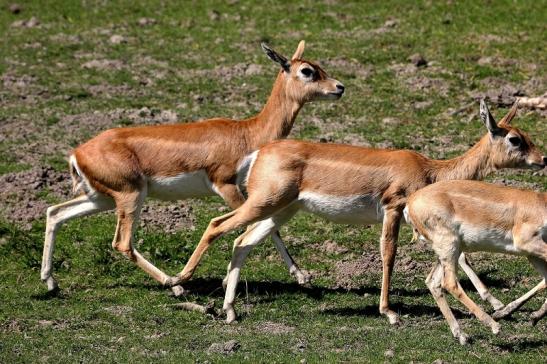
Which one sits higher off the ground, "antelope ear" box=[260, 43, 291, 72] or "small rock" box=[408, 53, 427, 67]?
"antelope ear" box=[260, 43, 291, 72]

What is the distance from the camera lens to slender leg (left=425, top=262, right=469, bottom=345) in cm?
962

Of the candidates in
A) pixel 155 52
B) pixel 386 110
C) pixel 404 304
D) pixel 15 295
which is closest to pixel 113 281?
pixel 15 295

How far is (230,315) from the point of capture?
1069cm

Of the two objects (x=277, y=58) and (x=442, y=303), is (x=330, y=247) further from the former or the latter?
(x=442, y=303)

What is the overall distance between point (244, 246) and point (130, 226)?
1.30 metres

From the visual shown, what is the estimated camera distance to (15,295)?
37.9 feet

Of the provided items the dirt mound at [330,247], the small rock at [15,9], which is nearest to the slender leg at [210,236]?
the dirt mound at [330,247]

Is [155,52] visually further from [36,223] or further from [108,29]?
[36,223]

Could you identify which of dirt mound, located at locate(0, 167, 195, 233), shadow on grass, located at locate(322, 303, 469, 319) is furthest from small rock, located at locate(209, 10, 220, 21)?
shadow on grass, located at locate(322, 303, 469, 319)

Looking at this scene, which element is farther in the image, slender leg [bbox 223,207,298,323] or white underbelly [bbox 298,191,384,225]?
white underbelly [bbox 298,191,384,225]

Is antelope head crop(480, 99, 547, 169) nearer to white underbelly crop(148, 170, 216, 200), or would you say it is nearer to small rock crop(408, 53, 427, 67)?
white underbelly crop(148, 170, 216, 200)

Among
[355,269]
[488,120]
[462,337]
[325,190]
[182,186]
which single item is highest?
[488,120]

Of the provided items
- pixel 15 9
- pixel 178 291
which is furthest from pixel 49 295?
pixel 15 9

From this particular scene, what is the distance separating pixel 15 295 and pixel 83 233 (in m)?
1.71
